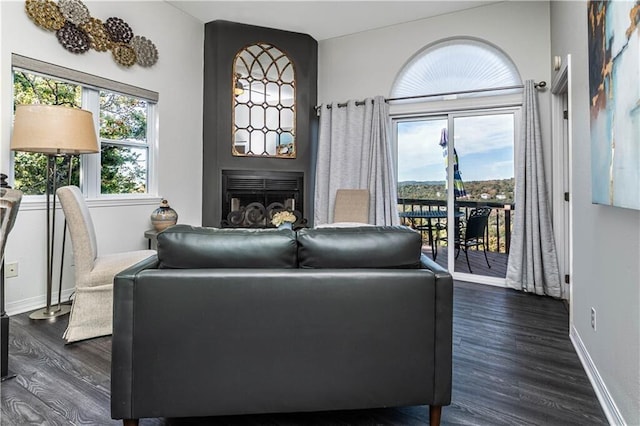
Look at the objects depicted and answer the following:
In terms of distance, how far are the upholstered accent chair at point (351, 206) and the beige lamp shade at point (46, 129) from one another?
2.66 metres

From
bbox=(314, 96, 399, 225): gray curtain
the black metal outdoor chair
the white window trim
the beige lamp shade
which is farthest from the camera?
bbox=(314, 96, 399, 225): gray curtain

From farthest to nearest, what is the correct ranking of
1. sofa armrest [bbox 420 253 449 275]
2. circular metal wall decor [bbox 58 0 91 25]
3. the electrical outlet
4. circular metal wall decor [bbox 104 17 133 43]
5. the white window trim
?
1. circular metal wall decor [bbox 104 17 133 43]
2. circular metal wall decor [bbox 58 0 91 25]
3. the white window trim
4. the electrical outlet
5. sofa armrest [bbox 420 253 449 275]

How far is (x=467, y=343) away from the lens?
7.51ft

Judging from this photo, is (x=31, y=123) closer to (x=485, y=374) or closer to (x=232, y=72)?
(x=232, y=72)

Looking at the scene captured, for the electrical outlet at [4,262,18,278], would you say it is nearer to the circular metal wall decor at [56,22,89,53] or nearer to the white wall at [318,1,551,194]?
the circular metal wall decor at [56,22,89,53]

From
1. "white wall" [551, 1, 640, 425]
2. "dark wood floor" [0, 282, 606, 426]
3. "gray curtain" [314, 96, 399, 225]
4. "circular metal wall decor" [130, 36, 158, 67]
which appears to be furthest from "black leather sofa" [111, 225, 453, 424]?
"circular metal wall decor" [130, 36, 158, 67]

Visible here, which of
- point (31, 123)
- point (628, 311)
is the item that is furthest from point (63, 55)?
point (628, 311)

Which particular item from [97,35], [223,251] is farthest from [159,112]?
[223,251]

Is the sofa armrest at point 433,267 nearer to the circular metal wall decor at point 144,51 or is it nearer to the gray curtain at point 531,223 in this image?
the gray curtain at point 531,223

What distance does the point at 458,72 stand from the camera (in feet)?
13.3

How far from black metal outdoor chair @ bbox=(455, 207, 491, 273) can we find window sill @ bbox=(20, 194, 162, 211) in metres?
3.39

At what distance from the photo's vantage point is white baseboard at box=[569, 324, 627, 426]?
1471 millimetres

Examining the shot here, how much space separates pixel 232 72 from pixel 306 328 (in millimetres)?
3872

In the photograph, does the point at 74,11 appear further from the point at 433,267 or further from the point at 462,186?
the point at 462,186
